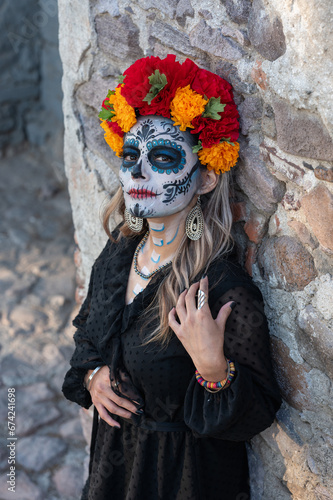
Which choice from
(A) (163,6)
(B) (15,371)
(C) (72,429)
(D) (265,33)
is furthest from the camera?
(B) (15,371)

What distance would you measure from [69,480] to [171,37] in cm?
226

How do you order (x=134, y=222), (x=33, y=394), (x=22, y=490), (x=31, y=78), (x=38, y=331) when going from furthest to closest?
(x=31, y=78), (x=38, y=331), (x=33, y=394), (x=22, y=490), (x=134, y=222)

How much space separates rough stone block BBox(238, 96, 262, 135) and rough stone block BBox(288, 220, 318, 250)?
1.12ft

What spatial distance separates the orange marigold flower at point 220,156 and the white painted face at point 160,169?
0.04m

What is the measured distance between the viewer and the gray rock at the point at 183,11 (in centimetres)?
184

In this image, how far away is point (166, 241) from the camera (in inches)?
76.7

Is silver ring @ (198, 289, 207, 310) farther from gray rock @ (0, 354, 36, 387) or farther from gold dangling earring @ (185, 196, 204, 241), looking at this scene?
gray rock @ (0, 354, 36, 387)

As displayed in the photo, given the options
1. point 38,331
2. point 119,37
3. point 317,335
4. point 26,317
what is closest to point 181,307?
point 317,335

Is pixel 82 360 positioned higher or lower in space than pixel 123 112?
lower

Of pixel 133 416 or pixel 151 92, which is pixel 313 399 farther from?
pixel 151 92

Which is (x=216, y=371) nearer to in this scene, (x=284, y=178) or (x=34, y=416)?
(x=284, y=178)

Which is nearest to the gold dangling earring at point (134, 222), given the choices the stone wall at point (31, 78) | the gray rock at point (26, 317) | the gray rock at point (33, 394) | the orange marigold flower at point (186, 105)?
the orange marigold flower at point (186, 105)

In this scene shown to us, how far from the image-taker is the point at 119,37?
2.24 meters

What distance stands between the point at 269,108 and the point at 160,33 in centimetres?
64
